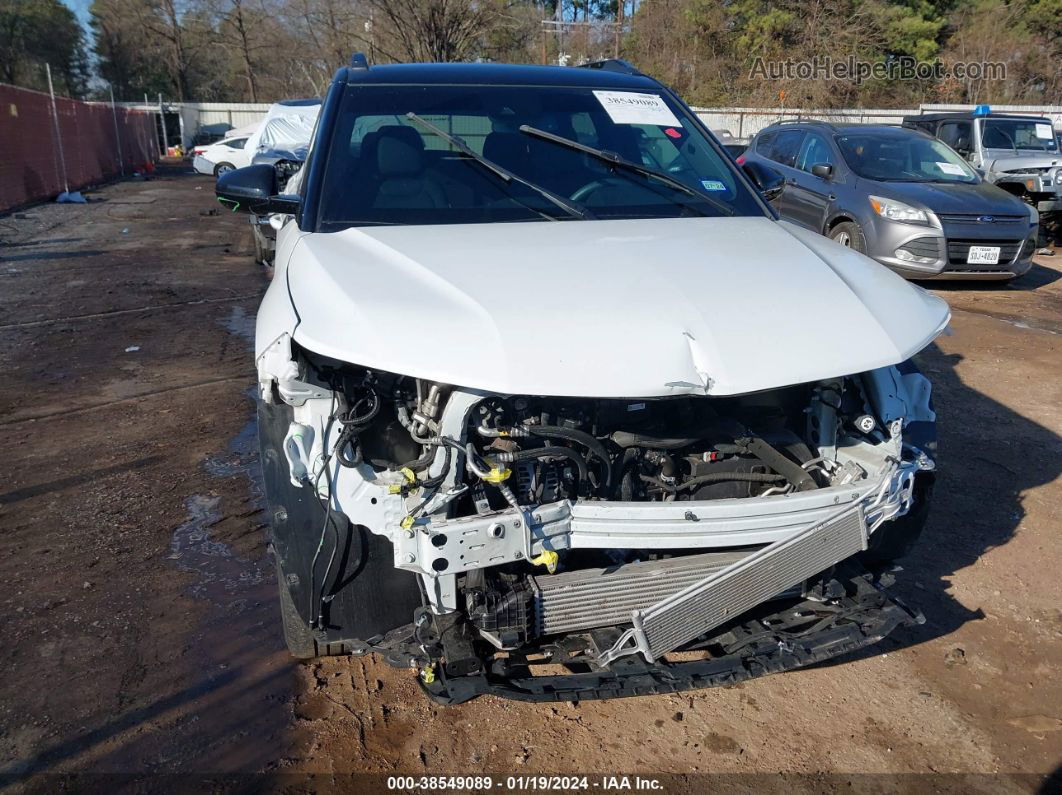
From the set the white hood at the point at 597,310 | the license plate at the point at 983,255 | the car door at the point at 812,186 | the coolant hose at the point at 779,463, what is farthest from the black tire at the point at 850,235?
the coolant hose at the point at 779,463

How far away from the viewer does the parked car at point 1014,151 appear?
11867 millimetres

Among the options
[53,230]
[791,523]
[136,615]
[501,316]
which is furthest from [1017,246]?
[53,230]

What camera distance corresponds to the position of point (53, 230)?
14.2 m

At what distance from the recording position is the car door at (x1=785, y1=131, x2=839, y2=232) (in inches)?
370

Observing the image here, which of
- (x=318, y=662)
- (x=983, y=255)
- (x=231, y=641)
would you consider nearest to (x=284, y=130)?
(x=983, y=255)

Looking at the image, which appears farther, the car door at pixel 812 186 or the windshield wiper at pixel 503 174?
the car door at pixel 812 186

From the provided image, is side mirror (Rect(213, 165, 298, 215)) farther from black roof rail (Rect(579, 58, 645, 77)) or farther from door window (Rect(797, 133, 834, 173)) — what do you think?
door window (Rect(797, 133, 834, 173))

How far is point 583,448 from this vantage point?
97.9 inches

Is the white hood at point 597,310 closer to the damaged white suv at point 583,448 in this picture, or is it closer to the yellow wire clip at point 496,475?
the damaged white suv at point 583,448

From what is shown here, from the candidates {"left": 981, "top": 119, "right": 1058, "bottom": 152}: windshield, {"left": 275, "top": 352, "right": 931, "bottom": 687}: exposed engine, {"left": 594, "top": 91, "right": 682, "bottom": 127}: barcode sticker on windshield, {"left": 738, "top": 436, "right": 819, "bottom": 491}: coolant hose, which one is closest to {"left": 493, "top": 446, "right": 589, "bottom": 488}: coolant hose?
{"left": 275, "top": 352, "right": 931, "bottom": 687}: exposed engine

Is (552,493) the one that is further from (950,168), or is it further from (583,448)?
(950,168)

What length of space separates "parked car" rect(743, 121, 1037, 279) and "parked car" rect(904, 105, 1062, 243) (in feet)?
9.18

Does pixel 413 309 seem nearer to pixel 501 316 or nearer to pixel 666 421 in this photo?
pixel 501 316

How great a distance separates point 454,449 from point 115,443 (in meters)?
3.49
